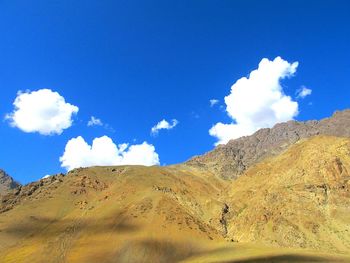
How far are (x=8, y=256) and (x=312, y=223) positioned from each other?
296 feet

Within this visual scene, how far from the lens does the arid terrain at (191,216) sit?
13250cm

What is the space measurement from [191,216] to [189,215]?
760 millimetres

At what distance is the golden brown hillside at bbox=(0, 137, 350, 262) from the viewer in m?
133

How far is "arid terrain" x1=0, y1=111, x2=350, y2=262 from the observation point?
132500 millimetres

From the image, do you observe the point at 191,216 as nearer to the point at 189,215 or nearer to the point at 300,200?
the point at 189,215

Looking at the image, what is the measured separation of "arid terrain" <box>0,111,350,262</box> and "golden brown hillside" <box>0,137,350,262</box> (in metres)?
0.32

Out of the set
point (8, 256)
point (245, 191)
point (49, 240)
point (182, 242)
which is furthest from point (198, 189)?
point (8, 256)

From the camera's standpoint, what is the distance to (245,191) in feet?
570

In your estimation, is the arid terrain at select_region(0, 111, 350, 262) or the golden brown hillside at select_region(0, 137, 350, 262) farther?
the golden brown hillside at select_region(0, 137, 350, 262)

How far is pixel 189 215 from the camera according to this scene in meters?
156

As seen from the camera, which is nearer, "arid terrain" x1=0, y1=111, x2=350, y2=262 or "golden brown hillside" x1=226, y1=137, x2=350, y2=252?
"arid terrain" x1=0, y1=111, x2=350, y2=262

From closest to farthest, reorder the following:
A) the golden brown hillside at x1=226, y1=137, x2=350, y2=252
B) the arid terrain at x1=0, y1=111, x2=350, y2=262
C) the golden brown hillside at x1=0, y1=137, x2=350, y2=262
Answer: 1. the arid terrain at x1=0, y1=111, x2=350, y2=262
2. the golden brown hillside at x1=0, y1=137, x2=350, y2=262
3. the golden brown hillside at x1=226, y1=137, x2=350, y2=252

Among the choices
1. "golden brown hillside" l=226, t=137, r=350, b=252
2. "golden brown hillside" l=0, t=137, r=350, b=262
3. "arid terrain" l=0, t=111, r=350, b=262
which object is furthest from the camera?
"golden brown hillside" l=226, t=137, r=350, b=252

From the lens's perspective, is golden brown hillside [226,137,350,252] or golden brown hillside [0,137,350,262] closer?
golden brown hillside [0,137,350,262]
